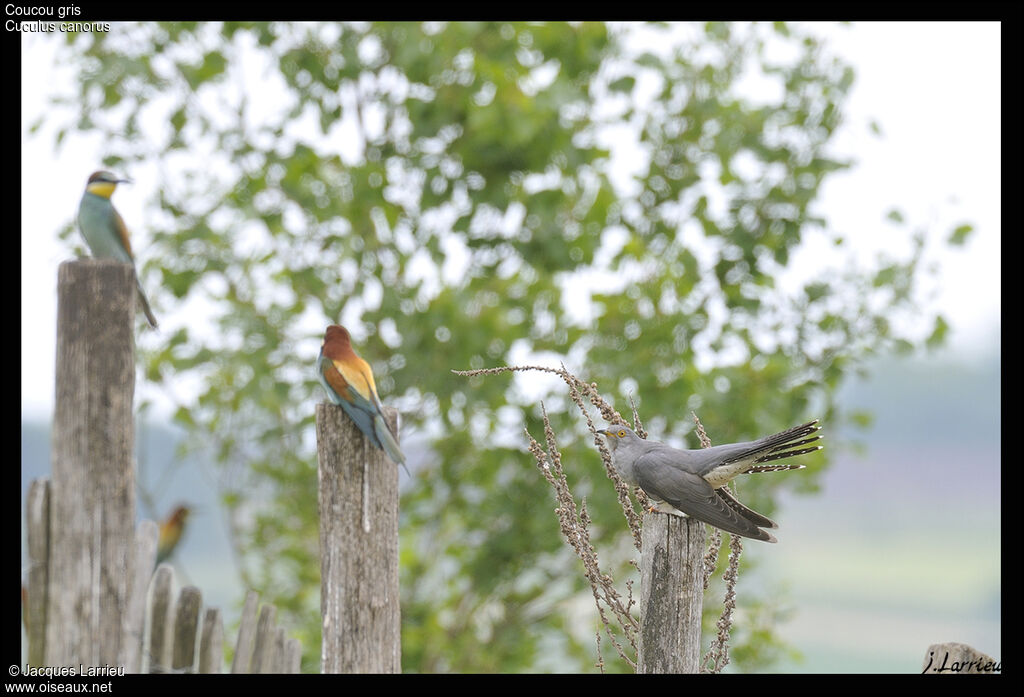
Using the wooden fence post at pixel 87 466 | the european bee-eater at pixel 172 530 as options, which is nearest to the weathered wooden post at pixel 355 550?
the wooden fence post at pixel 87 466

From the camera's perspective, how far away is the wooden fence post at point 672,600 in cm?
209

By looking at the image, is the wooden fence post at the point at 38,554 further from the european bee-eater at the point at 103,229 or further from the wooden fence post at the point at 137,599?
the european bee-eater at the point at 103,229

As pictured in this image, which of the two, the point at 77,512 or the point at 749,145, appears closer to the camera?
the point at 77,512

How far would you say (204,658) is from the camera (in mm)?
3141

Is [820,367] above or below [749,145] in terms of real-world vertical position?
below

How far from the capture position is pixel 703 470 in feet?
7.32

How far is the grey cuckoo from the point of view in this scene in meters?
2.14

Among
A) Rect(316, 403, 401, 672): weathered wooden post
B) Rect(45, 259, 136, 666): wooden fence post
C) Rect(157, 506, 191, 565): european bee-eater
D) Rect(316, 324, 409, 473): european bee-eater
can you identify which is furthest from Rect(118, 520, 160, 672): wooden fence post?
Rect(157, 506, 191, 565): european bee-eater

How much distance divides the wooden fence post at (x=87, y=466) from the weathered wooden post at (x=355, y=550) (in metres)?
0.67

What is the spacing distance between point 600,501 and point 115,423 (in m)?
2.71

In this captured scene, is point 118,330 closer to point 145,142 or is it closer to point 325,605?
point 325,605

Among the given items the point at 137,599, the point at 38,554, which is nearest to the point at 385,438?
the point at 137,599
